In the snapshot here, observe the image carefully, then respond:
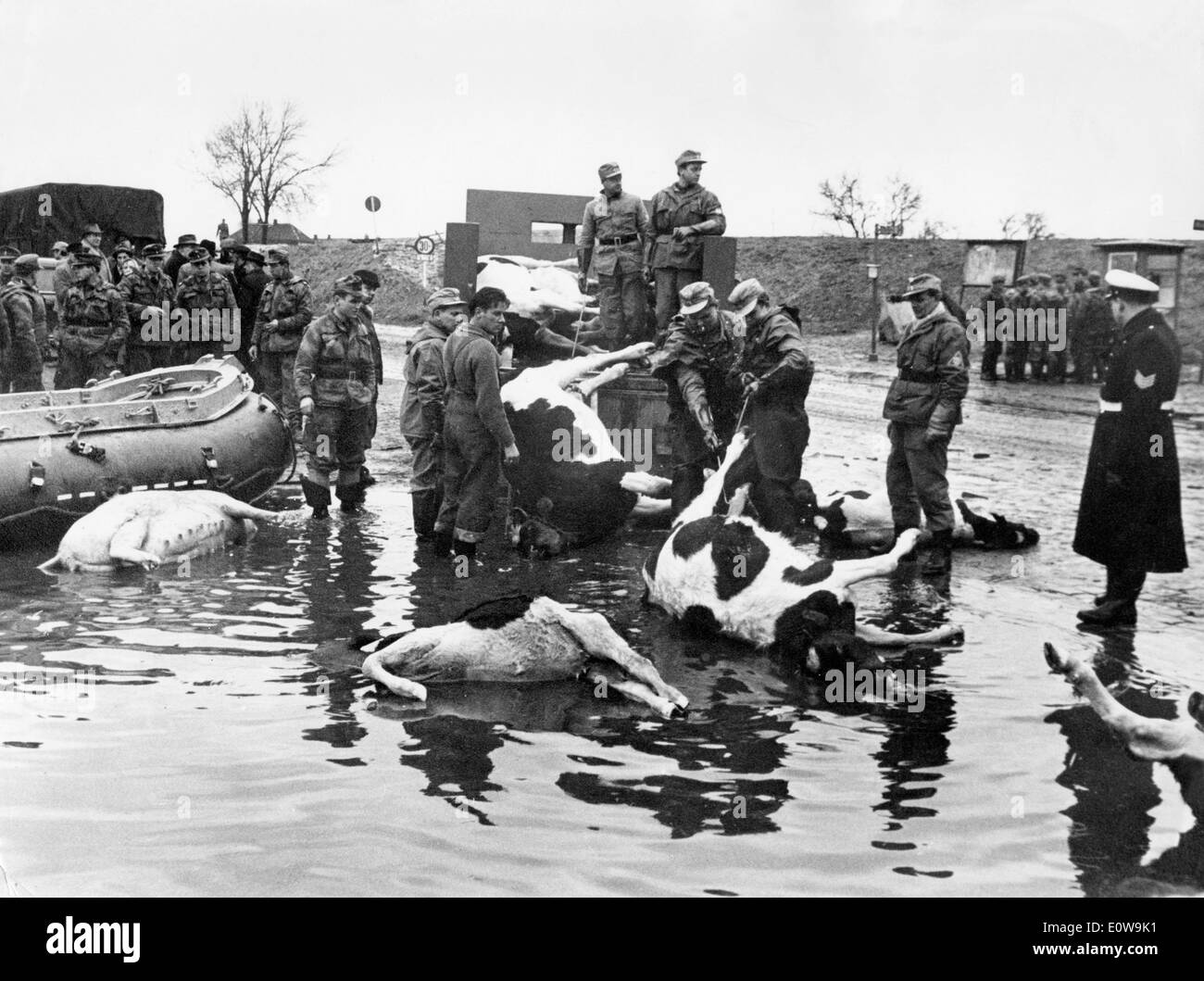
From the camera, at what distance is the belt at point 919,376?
8383 millimetres

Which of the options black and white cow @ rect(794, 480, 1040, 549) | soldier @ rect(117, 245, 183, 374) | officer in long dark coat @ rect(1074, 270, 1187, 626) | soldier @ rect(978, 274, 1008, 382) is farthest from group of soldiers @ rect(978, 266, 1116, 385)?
officer in long dark coat @ rect(1074, 270, 1187, 626)

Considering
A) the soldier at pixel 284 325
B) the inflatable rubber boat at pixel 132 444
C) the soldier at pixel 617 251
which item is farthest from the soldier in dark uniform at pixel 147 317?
the soldier at pixel 617 251

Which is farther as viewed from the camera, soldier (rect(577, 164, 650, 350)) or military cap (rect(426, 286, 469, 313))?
soldier (rect(577, 164, 650, 350))

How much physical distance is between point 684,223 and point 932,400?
10.3ft

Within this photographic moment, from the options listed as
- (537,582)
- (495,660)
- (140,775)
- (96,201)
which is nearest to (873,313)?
(96,201)

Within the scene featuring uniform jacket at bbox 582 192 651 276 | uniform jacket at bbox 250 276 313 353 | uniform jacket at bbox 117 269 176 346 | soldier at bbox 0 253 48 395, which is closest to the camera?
uniform jacket at bbox 582 192 651 276

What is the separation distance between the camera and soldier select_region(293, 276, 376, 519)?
32.4ft

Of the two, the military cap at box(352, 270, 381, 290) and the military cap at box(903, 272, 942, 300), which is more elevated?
the military cap at box(352, 270, 381, 290)

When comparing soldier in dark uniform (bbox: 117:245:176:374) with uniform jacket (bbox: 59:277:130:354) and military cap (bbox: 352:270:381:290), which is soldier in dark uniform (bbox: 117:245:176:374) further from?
military cap (bbox: 352:270:381:290)

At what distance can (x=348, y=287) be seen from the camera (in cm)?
1003

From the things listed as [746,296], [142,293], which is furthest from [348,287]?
[142,293]

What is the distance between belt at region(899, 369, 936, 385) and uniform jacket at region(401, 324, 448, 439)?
10.8ft

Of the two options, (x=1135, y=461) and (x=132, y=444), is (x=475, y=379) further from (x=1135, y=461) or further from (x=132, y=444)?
(x=1135, y=461)
